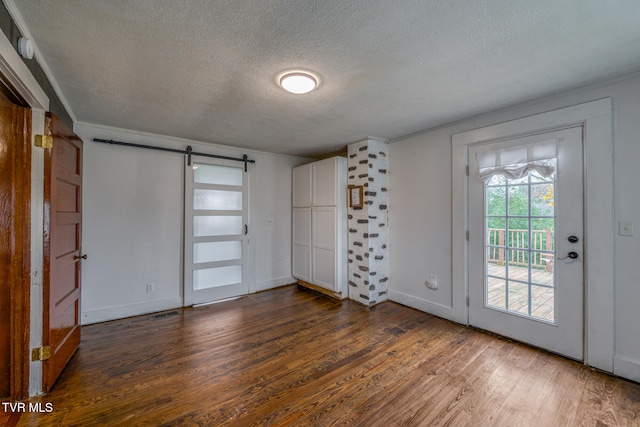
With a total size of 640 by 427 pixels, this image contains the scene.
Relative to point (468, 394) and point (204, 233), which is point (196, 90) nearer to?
point (204, 233)

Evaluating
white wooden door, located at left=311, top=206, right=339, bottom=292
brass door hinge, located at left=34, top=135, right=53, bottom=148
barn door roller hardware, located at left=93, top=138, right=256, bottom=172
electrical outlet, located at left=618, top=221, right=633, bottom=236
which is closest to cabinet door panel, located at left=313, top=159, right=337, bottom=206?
white wooden door, located at left=311, top=206, right=339, bottom=292

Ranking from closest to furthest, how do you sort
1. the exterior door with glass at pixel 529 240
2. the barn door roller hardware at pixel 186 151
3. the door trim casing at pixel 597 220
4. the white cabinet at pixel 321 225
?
the door trim casing at pixel 597 220 → the exterior door with glass at pixel 529 240 → the barn door roller hardware at pixel 186 151 → the white cabinet at pixel 321 225

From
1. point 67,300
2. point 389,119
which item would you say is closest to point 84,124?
point 67,300

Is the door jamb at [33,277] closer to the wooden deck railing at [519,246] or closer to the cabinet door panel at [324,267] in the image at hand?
the cabinet door panel at [324,267]

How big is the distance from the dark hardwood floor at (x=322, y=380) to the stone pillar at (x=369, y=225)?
2.39 feet

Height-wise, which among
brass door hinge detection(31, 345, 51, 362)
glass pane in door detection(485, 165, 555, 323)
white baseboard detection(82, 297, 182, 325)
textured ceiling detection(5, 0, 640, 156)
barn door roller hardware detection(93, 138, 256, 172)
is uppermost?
textured ceiling detection(5, 0, 640, 156)

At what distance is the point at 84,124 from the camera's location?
3.09 m

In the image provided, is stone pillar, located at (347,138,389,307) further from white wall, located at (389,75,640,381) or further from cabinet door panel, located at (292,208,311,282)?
cabinet door panel, located at (292,208,311,282)

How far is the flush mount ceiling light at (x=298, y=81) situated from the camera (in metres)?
1.97

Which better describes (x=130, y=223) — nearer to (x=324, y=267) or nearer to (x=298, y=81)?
(x=324, y=267)

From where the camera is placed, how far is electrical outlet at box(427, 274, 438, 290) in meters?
3.26

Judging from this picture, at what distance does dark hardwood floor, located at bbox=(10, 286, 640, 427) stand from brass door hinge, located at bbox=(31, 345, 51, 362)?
0.90ft

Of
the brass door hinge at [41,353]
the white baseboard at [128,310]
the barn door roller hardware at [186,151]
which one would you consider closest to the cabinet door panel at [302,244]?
the barn door roller hardware at [186,151]

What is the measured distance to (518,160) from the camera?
257cm
